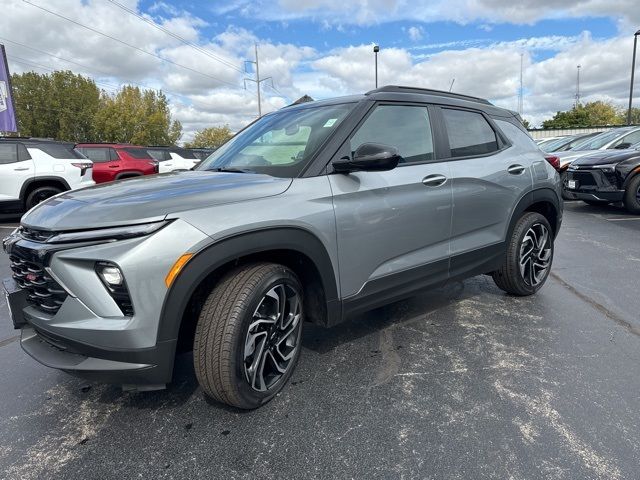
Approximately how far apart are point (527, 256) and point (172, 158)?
45.2 ft

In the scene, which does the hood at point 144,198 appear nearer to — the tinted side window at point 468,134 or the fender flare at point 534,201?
the tinted side window at point 468,134

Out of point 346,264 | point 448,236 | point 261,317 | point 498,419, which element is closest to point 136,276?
point 261,317

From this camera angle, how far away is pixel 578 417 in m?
2.30

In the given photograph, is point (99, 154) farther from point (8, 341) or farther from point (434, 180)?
point (434, 180)

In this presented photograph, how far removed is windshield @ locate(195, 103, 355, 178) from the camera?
2.66 m

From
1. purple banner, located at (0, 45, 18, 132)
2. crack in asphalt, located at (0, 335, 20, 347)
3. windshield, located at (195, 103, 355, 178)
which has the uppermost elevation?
purple banner, located at (0, 45, 18, 132)

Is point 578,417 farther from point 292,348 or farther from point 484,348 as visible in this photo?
point 292,348

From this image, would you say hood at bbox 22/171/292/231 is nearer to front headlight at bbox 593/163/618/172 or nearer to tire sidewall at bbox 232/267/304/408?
tire sidewall at bbox 232/267/304/408

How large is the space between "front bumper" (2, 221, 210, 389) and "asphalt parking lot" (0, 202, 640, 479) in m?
0.43

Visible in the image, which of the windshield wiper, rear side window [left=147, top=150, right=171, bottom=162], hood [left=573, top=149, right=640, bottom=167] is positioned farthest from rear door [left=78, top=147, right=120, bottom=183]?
hood [left=573, top=149, right=640, bottom=167]

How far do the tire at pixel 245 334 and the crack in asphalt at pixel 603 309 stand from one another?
2688 millimetres

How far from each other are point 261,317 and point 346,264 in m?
0.60

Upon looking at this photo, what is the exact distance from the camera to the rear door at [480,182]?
332cm

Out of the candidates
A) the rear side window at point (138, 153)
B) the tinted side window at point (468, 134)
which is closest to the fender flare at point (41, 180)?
the rear side window at point (138, 153)
